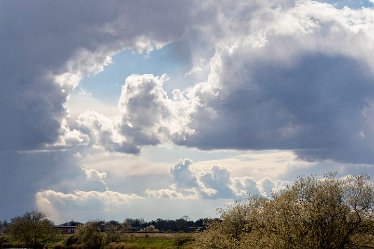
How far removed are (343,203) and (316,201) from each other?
318 centimetres

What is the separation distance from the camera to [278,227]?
64.1 metres

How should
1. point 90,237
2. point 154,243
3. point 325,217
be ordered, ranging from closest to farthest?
point 325,217, point 154,243, point 90,237

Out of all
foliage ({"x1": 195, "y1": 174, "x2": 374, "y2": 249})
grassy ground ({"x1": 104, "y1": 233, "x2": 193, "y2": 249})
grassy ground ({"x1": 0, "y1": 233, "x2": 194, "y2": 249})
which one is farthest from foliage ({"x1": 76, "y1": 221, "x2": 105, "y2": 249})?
foliage ({"x1": 195, "y1": 174, "x2": 374, "y2": 249})

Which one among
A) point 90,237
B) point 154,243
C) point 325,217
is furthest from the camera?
point 90,237

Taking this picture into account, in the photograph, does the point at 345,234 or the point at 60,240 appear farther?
the point at 60,240

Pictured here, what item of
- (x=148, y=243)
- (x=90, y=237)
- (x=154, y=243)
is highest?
(x=90, y=237)

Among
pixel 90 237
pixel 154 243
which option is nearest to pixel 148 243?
pixel 154 243

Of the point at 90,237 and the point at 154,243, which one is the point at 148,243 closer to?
the point at 154,243

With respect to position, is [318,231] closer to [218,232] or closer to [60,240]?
[218,232]

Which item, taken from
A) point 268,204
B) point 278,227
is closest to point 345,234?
point 278,227

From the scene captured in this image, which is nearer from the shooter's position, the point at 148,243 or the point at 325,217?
the point at 325,217

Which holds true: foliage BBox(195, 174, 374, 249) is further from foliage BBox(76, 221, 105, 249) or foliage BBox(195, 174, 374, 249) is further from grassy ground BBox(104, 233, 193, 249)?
foliage BBox(76, 221, 105, 249)

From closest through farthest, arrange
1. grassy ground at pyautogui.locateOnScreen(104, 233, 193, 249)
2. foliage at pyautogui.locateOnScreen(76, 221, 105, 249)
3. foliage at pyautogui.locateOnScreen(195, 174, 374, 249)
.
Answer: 1. foliage at pyautogui.locateOnScreen(195, 174, 374, 249)
2. grassy ground at pyautogui.locateOnScreen(104, 233, 193, 249)
3. foliage at pyautogui.locateOnScreen(76, 221, 105, 249)

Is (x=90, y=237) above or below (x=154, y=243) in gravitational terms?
above
